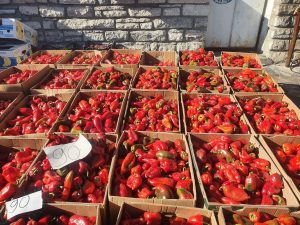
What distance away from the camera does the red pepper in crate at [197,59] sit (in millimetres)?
4828

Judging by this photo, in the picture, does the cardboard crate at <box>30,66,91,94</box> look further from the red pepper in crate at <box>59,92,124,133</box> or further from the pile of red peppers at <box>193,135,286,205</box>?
the pile of red peppers at <box>193,135,286,205</box>

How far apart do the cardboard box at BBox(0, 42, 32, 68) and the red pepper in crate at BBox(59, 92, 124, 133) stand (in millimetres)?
2354

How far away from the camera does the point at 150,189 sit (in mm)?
2438

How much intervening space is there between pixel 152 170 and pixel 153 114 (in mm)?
975

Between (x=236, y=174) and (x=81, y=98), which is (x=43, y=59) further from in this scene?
(x=236, y=174)

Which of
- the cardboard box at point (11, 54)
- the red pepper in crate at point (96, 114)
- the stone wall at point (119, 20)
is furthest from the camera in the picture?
the stone wall at point (119, 20)

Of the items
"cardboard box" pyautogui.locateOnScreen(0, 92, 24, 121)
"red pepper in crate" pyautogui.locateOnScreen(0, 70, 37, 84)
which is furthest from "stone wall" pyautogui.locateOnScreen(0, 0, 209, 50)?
"cardboard box" pyautogui.locateOnScreen(0, 92, 24, 121)

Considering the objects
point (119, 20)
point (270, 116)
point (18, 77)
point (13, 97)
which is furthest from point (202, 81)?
point (119, 20)

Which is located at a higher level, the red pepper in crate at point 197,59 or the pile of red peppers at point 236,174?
the red pepper in crate at point 197,59

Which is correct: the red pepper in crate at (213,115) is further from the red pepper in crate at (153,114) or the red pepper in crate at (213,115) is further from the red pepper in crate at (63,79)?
the red pepper in crate at (63,79)

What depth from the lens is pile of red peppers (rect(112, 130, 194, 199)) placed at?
2.32 metres

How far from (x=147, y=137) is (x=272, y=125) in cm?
144

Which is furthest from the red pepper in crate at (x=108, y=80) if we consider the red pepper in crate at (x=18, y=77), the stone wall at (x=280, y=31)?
the stone wall at (x=280, y=31)

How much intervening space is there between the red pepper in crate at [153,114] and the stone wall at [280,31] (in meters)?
4.25
